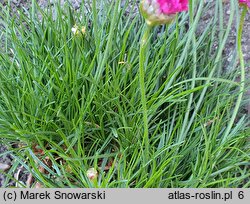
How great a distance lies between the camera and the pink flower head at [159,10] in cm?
76

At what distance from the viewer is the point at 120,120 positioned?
1.12 meters

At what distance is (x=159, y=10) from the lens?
763 mm

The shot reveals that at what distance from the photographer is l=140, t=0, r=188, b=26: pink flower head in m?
0.76

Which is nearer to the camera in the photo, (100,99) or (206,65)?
(100,99)

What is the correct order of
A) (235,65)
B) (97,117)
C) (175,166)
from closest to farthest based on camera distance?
(175,166) < (97,117) < (235,65)

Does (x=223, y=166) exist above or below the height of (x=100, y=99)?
below

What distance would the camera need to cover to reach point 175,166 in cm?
102

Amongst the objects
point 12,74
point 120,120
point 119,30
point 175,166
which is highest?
point 119,30

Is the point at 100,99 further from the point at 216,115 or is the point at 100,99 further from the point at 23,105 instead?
the point at 216,115

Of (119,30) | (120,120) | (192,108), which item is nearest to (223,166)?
(192,108)

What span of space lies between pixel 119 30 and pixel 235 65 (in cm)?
36

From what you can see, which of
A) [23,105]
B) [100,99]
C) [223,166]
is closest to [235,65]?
[223,166]

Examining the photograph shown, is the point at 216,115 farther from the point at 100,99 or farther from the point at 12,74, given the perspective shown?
the point at 12,74

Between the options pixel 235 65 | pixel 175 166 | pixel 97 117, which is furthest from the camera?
pixel 235 65
